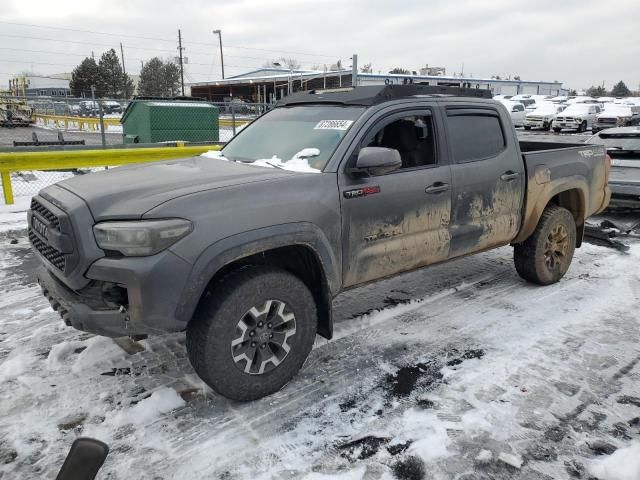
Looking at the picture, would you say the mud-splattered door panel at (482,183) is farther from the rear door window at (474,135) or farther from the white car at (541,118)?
the white car at (541,118)

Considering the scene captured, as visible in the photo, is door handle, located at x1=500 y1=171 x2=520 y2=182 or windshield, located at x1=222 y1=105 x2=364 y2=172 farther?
door handle, located at x1=500 y1=171 x2=520 y2=182

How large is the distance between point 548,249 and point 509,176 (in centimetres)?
108

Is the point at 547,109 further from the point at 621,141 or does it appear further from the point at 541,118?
the point at 621,141

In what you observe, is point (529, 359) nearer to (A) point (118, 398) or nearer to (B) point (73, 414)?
(A) point (118, 398)

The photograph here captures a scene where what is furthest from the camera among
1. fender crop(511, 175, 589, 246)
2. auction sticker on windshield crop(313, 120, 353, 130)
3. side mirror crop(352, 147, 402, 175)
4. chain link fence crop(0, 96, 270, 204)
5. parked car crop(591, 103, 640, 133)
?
parked car crop(591, 103, 640, 133)

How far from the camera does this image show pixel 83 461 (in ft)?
5.80

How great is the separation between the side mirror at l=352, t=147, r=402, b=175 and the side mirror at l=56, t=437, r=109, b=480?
2217 millimetres

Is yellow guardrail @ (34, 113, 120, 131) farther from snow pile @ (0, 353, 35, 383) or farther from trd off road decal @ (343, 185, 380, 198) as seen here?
trd off road decal @ (343, 185, 380, 198)

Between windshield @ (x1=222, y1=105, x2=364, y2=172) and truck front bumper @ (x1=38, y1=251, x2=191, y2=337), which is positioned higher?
windshield @ (x1=222, y1=105, x2=364, y2=172)

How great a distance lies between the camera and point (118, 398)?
312 centimetres

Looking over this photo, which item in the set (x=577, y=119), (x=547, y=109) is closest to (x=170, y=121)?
(x=577, y=119)

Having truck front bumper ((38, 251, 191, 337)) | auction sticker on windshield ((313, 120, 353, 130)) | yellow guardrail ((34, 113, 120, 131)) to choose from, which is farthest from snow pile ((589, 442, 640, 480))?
yellow guardrail ((34, 113, 120, 131))

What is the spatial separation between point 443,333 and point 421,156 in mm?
1437

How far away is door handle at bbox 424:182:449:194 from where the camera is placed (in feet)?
12.5
